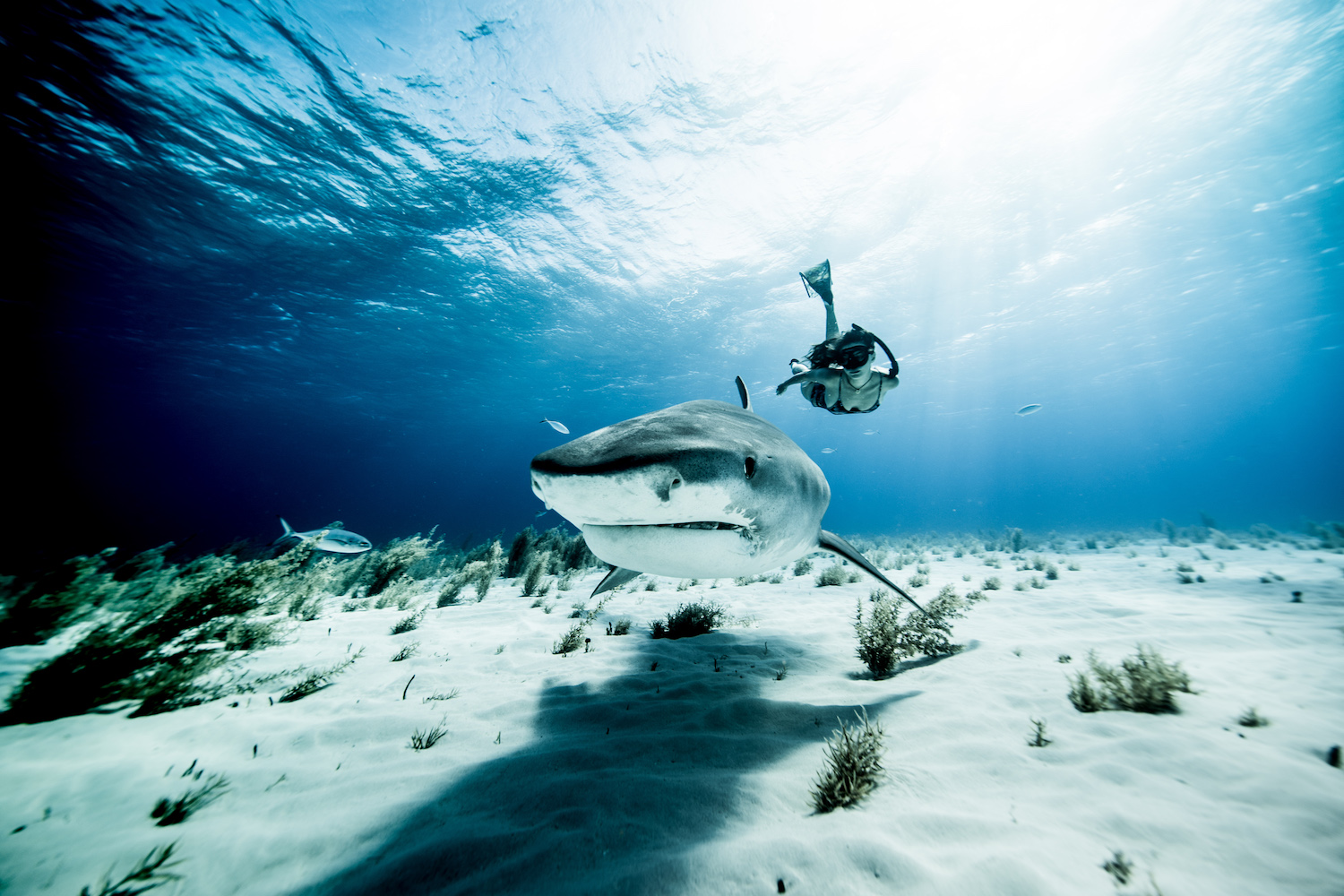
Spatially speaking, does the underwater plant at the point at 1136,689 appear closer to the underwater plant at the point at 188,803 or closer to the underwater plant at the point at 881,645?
the underwater plant at the point at 881,645

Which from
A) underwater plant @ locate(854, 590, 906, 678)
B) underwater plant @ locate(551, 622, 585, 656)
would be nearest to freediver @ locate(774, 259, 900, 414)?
underwater plant @ locate(854, 590, 906, 678)

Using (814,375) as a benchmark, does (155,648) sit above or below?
below

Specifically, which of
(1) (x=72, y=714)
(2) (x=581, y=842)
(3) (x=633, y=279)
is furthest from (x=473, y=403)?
(2) (x=581, y=842)

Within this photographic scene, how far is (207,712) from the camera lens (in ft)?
8.79

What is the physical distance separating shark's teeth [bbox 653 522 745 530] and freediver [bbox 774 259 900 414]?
393cm

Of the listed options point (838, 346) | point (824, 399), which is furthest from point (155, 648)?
point (824, 399)

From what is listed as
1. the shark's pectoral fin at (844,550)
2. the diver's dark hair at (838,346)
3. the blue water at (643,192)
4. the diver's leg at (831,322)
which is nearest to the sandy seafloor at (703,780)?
the shark's pectoral fin at (844,550)

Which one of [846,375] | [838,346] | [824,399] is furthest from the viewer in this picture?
[824,399]

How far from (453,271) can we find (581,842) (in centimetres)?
A: 2002

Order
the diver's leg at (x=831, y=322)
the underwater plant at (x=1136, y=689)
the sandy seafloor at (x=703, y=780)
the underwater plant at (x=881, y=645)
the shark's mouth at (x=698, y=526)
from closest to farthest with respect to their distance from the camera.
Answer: the sandy seafloor at (x=703, y=780) < the shark's mouth at (x=698, y=526) < the underwater plant at (x=1136, y=689) < the underwater plant at (x=881, y=645) < the diver's leg at (x=831, y=322)

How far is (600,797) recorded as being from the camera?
1.80m

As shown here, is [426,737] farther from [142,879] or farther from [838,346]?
[838,346]

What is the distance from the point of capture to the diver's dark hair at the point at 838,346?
6.05 m

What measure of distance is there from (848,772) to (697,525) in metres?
1.16
